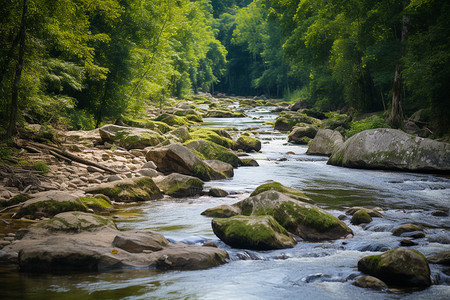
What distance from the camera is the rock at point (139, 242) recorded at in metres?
5.32

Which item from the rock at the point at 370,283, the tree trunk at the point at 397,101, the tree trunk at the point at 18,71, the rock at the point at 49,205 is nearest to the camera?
the rock at the point at 370,283

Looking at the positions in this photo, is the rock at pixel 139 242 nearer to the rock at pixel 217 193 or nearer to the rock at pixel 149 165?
the rock at pixel 217 193

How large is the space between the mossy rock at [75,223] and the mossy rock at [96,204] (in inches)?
56.2

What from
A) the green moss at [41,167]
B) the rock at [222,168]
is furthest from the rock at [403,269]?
the rock at [222,168]

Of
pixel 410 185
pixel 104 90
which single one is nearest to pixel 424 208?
pixel 410 185

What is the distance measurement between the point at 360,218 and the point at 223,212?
96.1 inches

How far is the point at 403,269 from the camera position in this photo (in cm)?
463

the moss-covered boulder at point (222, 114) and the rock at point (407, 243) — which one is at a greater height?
the moss-covered boulder at point (222, 114)

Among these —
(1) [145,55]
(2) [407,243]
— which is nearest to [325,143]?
(1) [145,55]

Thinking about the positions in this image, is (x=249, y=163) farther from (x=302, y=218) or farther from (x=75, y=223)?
(x=75, y=223)

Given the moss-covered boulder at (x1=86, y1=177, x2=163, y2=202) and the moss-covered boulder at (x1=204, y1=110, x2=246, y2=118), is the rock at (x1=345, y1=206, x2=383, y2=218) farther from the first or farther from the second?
the moss-covered boulder at (x1=204, y1=110, x2=246, y2=118)

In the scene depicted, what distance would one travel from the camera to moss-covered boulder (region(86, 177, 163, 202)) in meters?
8.66

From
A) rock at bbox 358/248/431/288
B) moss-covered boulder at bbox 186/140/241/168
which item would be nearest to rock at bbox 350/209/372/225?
rock at bbox 358/248/431/288

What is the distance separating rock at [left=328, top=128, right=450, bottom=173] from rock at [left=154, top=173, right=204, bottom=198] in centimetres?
636
